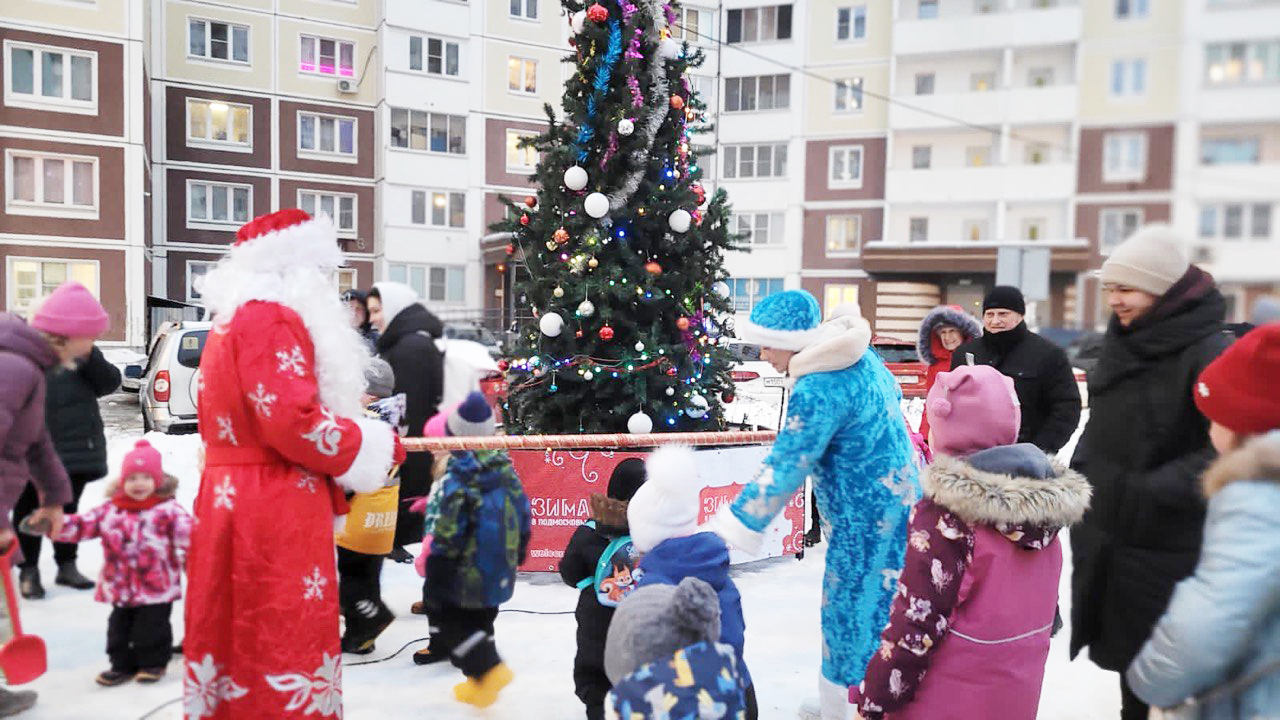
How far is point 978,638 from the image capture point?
1.87m

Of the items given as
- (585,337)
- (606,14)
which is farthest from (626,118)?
(585,337)

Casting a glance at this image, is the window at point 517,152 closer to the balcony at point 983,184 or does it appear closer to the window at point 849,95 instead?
the window at point 849,95

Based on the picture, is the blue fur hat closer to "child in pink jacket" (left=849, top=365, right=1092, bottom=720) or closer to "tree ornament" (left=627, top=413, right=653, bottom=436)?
"child in pink jacket" (left=849, top=365, right=1092, bottom=720)

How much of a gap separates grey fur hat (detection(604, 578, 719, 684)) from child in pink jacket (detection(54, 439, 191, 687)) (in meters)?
1.25

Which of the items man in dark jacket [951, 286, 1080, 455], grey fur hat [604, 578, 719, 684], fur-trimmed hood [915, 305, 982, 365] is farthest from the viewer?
fur-trimmed hood [915, 305, 982, 365]

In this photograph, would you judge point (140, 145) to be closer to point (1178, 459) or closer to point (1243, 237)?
point (1243, 237)

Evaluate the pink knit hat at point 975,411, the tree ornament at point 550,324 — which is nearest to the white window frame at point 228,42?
the pink knit hat at point 975,411

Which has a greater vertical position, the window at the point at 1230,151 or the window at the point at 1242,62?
the window at the point at 1242,62

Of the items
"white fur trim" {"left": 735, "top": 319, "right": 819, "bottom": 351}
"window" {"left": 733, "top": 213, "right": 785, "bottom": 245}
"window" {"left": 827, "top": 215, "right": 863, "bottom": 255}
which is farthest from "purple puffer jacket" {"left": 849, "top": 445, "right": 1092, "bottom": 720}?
"window" {"left": 733, "top": 213, "right": 785, "bottom": 245}

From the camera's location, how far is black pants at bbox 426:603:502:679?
1969mm

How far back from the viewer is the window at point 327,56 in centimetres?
232

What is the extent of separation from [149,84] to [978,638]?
118 inches

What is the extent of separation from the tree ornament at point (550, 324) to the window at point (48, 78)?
2.60m

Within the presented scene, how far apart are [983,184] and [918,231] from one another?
149mm
